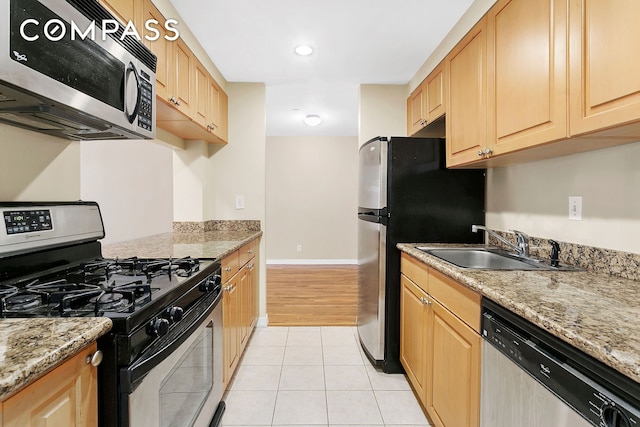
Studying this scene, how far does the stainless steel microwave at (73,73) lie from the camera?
2.73 ft

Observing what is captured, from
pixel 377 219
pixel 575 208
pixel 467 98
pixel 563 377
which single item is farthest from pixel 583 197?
pixel 377 219

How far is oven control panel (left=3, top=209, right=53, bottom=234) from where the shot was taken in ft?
3.73

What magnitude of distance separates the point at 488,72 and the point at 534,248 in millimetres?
942

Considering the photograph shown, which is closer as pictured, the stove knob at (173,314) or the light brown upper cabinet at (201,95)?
the stove knob at (173,314)

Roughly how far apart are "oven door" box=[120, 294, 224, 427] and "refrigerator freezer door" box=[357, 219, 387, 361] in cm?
113

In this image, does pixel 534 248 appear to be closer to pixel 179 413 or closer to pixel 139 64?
pixel 179 413

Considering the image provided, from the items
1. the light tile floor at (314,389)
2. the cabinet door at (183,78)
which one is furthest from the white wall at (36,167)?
the light tile floor at (314,389)

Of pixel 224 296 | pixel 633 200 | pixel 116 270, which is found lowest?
pixel 224 296

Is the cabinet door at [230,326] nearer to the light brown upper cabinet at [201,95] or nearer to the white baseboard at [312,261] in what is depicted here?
the light brown upper cabinet at [201,95]

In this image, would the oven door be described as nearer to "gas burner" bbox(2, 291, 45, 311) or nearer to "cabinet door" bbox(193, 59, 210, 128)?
"gas burner" bbox(2, 291, 45, 311)

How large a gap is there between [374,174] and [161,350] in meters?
1.78

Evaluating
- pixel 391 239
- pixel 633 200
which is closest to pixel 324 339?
pixel 391 239

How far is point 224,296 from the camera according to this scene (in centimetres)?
194

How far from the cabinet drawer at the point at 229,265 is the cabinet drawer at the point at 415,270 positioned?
3.61ft
